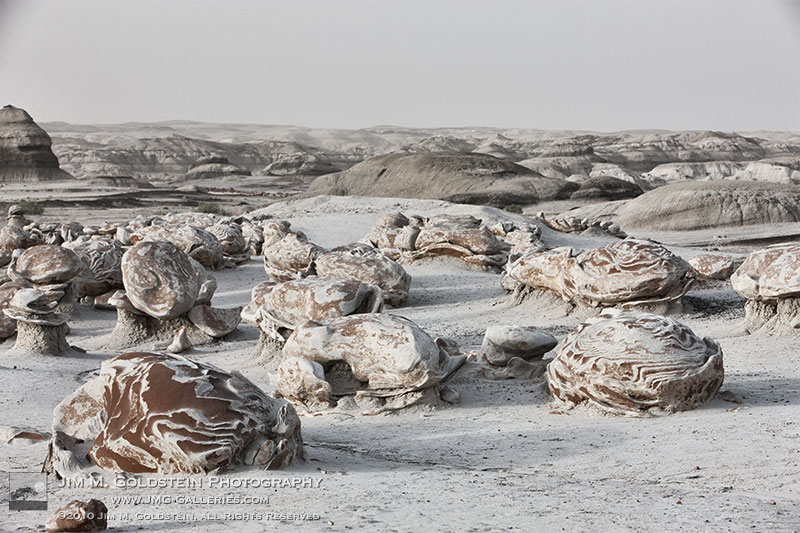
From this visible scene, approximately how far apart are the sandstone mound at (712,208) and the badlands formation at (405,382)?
8468mm

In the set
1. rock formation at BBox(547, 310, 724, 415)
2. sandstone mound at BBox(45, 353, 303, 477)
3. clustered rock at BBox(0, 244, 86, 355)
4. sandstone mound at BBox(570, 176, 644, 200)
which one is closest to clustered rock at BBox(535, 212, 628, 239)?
clustered rock at BBox(0, 244, 86, 355)

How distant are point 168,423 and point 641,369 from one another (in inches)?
115

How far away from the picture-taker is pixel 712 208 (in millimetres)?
21922

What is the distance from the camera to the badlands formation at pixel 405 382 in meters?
3.91

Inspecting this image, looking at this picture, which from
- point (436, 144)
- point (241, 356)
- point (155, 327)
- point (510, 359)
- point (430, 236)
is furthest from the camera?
point (436, 144)

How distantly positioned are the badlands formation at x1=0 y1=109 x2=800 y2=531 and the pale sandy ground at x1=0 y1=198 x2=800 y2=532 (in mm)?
19

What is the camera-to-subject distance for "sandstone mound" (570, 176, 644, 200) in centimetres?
3045

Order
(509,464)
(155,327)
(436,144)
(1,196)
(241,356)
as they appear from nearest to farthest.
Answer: (509,464) → (241,356) → (155,327) → (1,196) → (436,144)

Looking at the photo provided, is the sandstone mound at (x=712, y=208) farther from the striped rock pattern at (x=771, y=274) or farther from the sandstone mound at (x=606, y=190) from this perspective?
the striped rock pattern at (x=771, y=274)

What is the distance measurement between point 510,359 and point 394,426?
58.7 inches

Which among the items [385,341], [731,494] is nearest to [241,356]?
[385,341]

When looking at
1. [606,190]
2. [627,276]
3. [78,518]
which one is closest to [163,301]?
[627,276]

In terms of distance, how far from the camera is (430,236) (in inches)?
507

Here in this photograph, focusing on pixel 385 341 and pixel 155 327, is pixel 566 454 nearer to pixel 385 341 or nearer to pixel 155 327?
pixel 385 341
